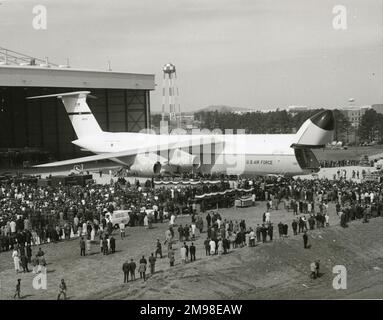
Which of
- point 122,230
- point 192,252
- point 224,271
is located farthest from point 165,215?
point 224,271

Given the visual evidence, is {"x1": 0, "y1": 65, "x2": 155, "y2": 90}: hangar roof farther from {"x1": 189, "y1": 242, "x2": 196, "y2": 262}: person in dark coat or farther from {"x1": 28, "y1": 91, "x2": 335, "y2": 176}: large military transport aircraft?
{"x1": 189, "y1": 242, "x2": 196, "y2": 262}: person in dark coat

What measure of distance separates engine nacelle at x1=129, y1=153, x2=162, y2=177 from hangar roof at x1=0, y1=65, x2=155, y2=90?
12896 mm

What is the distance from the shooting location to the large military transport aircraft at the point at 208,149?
111 feet

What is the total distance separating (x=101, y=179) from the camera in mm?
41781

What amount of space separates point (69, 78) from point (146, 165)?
47.8 ft

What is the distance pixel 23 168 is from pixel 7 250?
110 ft

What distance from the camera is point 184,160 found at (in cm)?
3859

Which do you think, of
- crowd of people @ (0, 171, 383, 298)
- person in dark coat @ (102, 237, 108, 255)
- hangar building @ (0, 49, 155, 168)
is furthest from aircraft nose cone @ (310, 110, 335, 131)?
hangar building @ (0, 49, 155, 168)

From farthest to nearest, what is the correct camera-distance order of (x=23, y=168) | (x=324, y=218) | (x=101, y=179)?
1. (x=23, y=168)
2. (x=101, y=179)
3. (x=324, y=218)

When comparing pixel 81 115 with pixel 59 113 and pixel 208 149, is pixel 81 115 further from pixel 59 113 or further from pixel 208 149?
pixel 59 113

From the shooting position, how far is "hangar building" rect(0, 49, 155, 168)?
53312 mm

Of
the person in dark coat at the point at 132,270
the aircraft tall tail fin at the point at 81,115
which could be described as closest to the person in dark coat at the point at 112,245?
the person in dark coat at the point at 132,270
